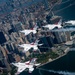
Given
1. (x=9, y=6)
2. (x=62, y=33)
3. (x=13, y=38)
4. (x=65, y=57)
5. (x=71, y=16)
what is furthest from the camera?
(x=9, y=6)

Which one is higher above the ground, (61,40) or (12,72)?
(61,40)

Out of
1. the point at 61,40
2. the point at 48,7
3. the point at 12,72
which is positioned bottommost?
the point at 12,72

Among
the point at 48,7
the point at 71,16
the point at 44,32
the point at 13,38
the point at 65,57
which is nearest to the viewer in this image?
the point at 65,57

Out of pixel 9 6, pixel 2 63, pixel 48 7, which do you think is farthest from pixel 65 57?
pixel 9 6

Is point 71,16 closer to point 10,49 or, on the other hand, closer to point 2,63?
point 10,49

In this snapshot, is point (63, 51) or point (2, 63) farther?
point (2, 63)

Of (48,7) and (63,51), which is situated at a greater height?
(48,7)

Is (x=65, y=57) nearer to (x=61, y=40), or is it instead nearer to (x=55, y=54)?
(x=55, y=54)

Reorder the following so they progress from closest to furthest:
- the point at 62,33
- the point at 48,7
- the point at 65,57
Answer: the point at 65,57 < the point at 62,33 < the point at 48,7

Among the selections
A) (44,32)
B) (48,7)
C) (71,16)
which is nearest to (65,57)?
(44,32)
